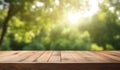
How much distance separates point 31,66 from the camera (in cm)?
169

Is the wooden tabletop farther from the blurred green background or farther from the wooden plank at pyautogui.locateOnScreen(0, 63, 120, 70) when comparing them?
the blurred green background

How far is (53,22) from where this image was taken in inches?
607

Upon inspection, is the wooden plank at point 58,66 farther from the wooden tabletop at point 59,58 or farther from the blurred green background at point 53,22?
the blurred green background at point 53,22

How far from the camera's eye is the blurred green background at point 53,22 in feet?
49.3

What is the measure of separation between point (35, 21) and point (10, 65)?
14.2 m

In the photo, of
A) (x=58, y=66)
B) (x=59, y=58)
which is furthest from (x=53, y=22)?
(x=58, y=66)

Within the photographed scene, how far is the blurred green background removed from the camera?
15016 millimetres

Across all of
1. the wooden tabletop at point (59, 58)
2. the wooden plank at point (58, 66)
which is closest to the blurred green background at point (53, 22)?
the wooden tabletop at point (59, 58)

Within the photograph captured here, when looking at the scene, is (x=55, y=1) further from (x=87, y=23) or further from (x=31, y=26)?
(x=87, y=23)

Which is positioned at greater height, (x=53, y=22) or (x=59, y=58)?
(x=53, y=22)

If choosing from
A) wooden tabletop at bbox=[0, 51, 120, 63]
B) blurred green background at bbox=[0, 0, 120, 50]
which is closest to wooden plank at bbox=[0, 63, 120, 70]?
wooden tabletop at bbox=[0, 51, 120, 63]

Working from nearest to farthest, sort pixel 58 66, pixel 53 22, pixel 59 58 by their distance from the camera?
1. pixel 58 66
2. pixel 59 58
3. pixel 53 22

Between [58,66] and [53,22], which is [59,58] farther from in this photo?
Result: [53,22]

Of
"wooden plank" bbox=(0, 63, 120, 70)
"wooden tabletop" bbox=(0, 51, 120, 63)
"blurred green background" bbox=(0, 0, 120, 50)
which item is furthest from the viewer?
"blurred green background" bbox=(0, 0, 120, 50)
